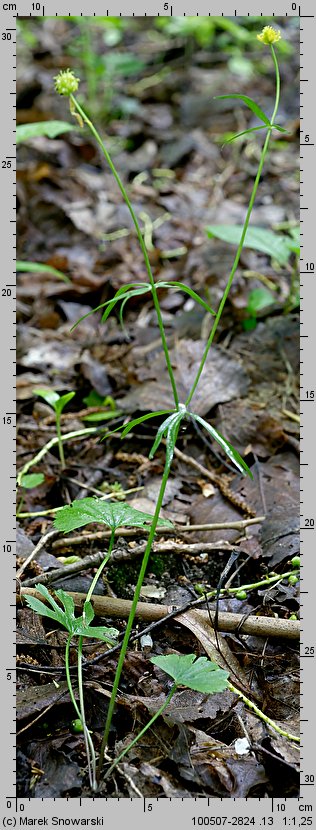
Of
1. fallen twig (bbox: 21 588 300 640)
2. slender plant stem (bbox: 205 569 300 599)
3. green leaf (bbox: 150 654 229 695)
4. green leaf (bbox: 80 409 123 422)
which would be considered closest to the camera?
green leaf (bbox: 150 654 229 695)

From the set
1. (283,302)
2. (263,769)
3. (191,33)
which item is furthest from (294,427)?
(191,33)

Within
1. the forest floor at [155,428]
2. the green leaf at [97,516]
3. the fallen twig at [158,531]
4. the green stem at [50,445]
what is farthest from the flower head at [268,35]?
the green stem at [50,445]

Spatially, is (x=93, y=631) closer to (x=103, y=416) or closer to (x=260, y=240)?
(x=103, y=416)

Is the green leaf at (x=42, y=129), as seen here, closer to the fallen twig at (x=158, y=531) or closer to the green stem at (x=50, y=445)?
the green stem at (x=50, y=445)

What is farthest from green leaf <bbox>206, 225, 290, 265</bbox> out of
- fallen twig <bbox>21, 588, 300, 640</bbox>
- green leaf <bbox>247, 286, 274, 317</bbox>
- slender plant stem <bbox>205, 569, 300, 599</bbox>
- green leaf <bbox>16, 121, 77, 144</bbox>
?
fallen twig <bbox>21, 588, 300, 640</bbox>

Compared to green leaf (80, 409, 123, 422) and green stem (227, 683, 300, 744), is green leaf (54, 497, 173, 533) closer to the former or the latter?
green stem (227, 683, 300, 744)

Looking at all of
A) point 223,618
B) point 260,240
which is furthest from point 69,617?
point 260,240
